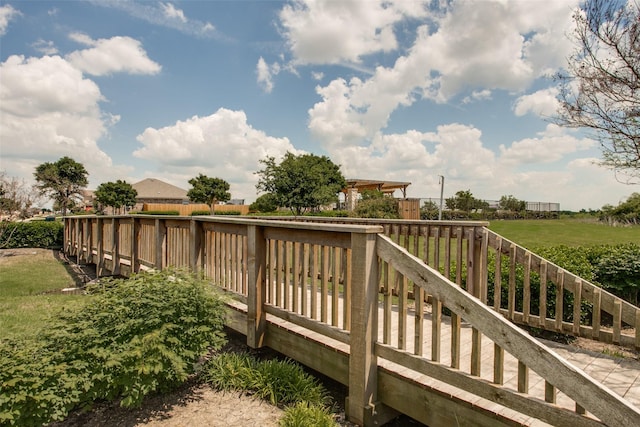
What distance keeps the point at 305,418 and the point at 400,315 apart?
1020mm

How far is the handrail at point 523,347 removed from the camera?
5.14 feet

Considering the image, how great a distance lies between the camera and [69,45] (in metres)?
10.9

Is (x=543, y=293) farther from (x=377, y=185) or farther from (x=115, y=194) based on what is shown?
(x=115, y=194)

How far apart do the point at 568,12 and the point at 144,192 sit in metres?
56.5

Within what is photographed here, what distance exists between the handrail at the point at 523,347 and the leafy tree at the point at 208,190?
38.8 m

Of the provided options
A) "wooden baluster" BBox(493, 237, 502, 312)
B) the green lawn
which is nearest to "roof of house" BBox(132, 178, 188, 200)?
the green lawn

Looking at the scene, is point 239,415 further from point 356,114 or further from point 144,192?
point 144,192

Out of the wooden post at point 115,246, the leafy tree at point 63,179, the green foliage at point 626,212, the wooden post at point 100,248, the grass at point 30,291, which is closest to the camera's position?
the grass at point 30,291

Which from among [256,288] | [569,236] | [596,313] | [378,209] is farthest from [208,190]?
[596,313]

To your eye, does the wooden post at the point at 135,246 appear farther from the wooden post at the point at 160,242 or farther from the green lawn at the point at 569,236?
the green lawn at the point at 569,236

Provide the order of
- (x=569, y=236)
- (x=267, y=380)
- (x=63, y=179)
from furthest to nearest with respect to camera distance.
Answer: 1. (x=63, y=179)
2. (x=569, y=236)
3. (x=267, y=380)

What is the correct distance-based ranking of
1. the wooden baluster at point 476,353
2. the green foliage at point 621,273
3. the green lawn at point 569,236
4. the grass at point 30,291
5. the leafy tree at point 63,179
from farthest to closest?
1. the leafy tree at point 63,179
2. the green lawn at point 569,236
3. the green foliage at point 621,273
4. the grass at point 30,291
5. the wooden baluster at point 476,353

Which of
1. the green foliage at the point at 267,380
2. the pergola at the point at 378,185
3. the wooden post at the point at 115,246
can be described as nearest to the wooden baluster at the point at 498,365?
the green foliage at the point at 267,380

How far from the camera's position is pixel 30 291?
7859 mm
